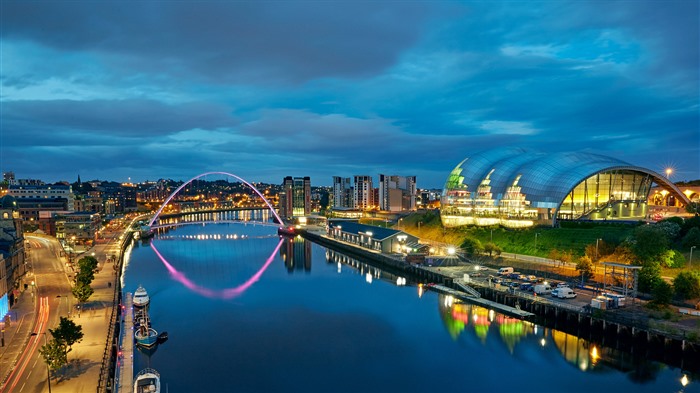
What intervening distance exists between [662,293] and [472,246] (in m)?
19.3

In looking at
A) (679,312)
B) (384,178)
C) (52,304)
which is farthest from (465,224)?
(384,178)

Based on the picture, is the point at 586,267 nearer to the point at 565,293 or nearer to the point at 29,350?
the point at 565,293

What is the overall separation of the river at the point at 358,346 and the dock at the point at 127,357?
70cm

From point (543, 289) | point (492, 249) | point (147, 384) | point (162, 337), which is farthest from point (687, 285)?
point (162, 337)

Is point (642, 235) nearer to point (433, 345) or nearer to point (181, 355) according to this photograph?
point (433, 345)

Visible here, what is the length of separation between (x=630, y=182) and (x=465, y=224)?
56.6 feet

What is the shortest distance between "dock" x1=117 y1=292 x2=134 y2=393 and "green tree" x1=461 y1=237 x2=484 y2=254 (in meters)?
27.8

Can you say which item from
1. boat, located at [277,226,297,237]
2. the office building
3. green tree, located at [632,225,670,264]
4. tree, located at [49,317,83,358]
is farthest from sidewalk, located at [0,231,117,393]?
the office building

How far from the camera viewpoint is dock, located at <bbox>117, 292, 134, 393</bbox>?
17458 mm

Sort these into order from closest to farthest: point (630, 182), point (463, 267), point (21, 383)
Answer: point (21, 383) → point (463, 267) → point (630, 182)

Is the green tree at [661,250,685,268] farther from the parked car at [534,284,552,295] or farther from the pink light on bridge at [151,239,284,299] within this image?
the pink light on bridge at [151,239,284,299]

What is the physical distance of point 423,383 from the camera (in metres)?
19.8

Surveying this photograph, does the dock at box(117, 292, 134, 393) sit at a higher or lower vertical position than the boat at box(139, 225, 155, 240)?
lower

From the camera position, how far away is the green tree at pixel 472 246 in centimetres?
4194
